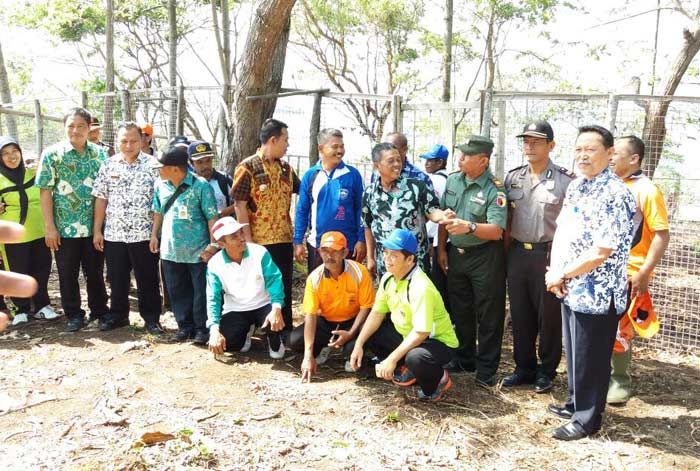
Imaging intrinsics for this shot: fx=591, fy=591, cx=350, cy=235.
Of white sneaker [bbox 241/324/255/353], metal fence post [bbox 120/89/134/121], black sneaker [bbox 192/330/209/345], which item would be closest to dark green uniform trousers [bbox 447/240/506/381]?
white sneaker [bbox 241/324/255/353]

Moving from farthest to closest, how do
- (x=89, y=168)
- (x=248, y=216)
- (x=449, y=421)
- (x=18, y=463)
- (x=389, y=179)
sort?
(x=89, y=168) < (x=248, y=216) < (x=389, y=179) < (x=449, y=421) < (x=18, y=463)

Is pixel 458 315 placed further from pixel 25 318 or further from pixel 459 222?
pixel 25 318

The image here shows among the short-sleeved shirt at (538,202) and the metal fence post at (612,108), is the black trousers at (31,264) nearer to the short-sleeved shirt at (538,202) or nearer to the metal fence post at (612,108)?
the short-sleeved shirt at (538,202)

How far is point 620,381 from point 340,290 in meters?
2.16

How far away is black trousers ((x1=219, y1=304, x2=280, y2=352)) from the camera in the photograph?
16.2 feet

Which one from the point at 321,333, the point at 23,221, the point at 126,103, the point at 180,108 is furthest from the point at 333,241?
the point at 126,103

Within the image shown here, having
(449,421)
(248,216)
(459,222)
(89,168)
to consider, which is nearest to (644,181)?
(459,222)

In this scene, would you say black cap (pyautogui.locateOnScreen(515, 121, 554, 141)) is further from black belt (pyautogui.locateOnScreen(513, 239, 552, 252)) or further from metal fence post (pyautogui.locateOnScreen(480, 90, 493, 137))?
metal fence post (pyautogui.locateOnScreen(480, 90, 493, 137))

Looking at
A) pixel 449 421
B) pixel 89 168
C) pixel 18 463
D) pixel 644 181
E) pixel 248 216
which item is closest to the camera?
pixel 18 463

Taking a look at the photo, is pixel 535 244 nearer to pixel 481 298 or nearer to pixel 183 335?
pixel 481 298

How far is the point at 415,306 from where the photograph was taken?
3.96 m

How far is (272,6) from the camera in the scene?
226 inches

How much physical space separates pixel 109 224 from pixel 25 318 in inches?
56.9

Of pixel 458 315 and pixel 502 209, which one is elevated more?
pixel 502 209
